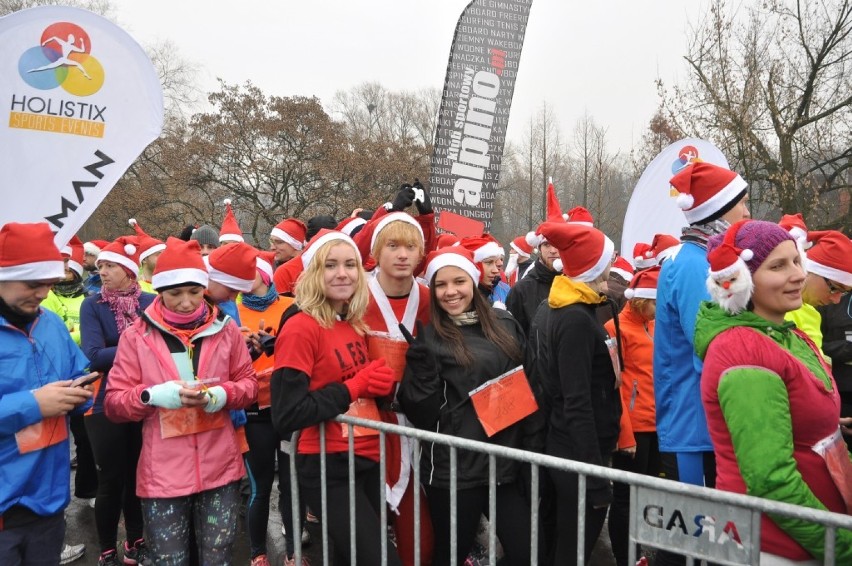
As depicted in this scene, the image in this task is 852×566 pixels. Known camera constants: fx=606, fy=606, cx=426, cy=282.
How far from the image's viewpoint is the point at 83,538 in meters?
4.87

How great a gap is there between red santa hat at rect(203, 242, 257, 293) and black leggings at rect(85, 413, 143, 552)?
1149 millimetres

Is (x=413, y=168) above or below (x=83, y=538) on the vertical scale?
above

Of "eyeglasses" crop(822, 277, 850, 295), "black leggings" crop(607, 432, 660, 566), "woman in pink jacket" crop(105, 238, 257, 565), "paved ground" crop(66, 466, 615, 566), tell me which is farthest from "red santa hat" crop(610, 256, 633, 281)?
"woman in pink jacket" crop(105, 238, 257, 565)

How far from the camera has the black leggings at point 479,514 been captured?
2.94 m

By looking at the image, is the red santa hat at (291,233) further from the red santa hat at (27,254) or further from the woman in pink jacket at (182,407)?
the red santa hat at (27,254)

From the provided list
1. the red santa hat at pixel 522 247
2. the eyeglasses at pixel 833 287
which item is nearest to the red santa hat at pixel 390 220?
the eyeglasses at pixel 833 287

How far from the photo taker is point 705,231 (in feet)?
9.91

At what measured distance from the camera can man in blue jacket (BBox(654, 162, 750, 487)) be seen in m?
2.91

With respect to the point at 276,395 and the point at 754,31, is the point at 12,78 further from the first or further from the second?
the point at 754,31

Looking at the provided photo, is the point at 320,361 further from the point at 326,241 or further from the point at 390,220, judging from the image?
the point at 390,220

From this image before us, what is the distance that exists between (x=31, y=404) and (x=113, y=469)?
4.71 feet

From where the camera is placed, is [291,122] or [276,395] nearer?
[276,395]

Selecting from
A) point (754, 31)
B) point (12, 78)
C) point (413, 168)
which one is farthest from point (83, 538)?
point (413, 168)

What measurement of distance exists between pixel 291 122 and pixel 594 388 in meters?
23.8
